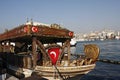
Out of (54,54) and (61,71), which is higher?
(54,54)

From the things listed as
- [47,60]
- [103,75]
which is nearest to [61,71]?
[47,60]

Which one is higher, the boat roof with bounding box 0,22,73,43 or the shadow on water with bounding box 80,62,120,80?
the boat roof with bounding box 0,22,73,43

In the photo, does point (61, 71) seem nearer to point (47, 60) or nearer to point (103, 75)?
point (47, 60)

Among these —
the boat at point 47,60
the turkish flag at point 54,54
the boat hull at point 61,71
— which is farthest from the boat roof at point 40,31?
the turkish flag at point 54,54

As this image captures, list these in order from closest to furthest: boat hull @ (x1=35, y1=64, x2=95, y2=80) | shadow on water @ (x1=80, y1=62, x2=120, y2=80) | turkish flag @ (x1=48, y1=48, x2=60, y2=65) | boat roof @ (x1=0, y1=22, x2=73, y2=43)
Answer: turkish flag @ (x1=48, y1=48, x2=60, y2=65)
boat roof @ (x1=0, y1=22, x2=73, y2=43)
boat hull @ (x1=35, y1=64, x2=95, y2=80)
shadow on water @ (x1=80, y1=62, x2=120, y2=80)

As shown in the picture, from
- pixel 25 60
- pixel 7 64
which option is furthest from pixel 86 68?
pixel 7 64

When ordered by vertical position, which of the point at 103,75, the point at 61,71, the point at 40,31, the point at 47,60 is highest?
the point at 40,31

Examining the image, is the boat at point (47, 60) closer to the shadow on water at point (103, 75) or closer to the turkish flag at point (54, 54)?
the turkish flag at point (54, 54)

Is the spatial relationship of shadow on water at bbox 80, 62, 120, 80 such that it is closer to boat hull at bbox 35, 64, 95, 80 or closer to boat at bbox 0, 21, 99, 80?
boat at bbox 0, 21, 99, 80

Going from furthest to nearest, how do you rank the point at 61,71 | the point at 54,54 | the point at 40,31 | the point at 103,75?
the point at 103,75
the point at 40,31
the point at 61,71
the point at 54,54

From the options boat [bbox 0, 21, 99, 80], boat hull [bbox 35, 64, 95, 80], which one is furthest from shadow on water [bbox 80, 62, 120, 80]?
boat hull [bbox 35, 64, 95, 80]

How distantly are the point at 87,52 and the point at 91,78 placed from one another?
13.8 meters

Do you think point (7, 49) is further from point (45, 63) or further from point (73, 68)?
point (73, 68)

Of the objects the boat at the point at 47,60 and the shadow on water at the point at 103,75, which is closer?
the boat at the point at 47,60
